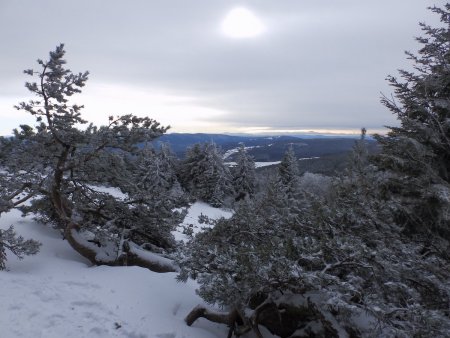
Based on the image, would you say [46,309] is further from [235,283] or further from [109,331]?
[235,283]

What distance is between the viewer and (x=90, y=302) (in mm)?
6695

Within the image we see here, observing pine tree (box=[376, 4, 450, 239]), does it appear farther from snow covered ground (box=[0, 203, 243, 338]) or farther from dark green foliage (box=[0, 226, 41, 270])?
dark green foliage (box=[0, 226, 41, 270])

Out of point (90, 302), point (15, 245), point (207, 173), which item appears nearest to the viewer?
point (90, 302)

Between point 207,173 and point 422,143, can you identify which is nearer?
point 422,143

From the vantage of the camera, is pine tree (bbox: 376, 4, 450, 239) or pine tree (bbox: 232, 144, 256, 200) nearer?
pine tree (bbox: 376, 4, 450, 239)

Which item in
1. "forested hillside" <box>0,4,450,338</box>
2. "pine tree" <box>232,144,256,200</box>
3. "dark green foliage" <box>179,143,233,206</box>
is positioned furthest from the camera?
"pine tree" <box>232,144,256,200</box>

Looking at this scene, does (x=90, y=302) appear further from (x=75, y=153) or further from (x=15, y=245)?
(x=75, y=153)

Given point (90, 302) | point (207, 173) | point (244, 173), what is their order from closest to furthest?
1. point (90, 302)
2. point (207, 173)
3. point (244, 173)

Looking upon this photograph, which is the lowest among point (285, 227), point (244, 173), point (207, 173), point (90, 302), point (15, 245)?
point (244, 173)

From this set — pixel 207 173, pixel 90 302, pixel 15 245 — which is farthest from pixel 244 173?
pixel 90 302

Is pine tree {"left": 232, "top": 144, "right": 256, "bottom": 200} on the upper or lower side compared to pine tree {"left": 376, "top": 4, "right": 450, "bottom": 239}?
lower

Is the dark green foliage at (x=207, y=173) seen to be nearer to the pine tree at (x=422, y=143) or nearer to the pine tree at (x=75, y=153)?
the pine tree at (x=75, y=153)

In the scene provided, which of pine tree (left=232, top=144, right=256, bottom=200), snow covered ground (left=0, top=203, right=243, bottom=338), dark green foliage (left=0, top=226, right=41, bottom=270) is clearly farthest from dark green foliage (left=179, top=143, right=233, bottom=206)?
dark green foliage (left=0, top=226, right=41, bottom=270)

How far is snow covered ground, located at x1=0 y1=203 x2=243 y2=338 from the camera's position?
577 cm
